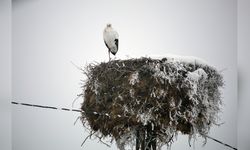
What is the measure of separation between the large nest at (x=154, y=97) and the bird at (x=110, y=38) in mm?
418

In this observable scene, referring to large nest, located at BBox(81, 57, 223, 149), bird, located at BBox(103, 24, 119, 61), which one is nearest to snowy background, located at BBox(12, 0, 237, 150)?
bird, located at BBox(103, 24, 119, 61)

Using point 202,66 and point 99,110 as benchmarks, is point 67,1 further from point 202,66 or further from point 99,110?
point 202,66

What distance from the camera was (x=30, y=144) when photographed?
183 centimetres

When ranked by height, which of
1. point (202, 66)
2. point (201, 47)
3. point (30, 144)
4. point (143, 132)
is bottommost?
point (30, 144)

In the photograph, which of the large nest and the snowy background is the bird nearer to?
the snowy background

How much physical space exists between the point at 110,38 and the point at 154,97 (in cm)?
68

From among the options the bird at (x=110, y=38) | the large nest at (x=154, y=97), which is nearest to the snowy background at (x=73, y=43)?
the bird at (x=110, y=38)

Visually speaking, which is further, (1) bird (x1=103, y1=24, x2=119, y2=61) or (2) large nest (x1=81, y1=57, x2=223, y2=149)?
(1) bird (x1=103, y1=24, x2=119, y2=61)

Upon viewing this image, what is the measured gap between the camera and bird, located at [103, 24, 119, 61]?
A: 1.85m

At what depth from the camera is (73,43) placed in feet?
6.39

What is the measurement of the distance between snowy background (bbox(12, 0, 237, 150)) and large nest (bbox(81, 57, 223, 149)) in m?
0.33

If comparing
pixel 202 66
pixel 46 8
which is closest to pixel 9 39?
pixel 46 8

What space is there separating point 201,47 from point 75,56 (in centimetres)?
78

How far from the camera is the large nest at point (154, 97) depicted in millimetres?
1305
